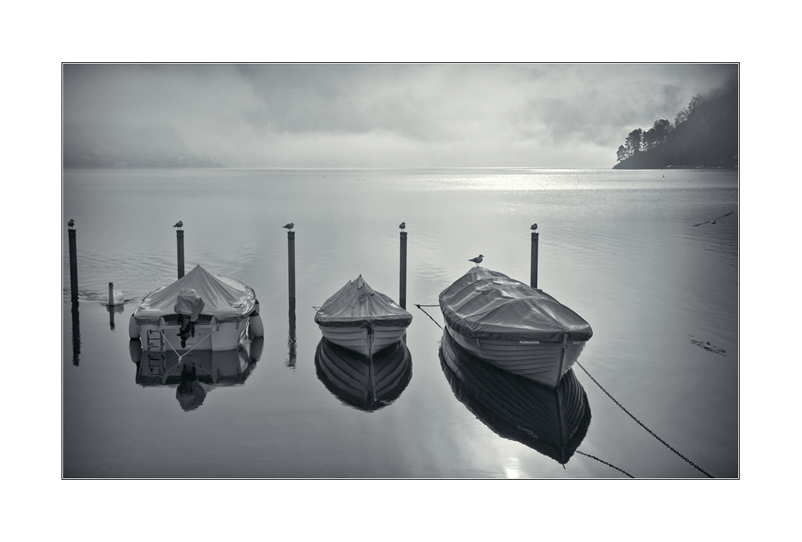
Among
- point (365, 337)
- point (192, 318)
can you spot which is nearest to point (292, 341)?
point (365, 337)

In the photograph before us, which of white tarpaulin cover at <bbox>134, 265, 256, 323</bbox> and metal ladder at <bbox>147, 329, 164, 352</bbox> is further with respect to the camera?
metal ladder at <bbox>147, 329, 164, 352</bbox>

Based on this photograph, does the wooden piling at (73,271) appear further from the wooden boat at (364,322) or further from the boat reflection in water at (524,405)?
the boat reflection in water at (524,405)

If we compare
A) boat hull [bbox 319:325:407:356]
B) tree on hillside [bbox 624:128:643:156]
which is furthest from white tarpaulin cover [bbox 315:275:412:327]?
tree on hillside [bbox 624:128:643:156]

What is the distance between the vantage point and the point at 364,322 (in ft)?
48.3

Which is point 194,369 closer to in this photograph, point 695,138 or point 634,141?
point 695,138

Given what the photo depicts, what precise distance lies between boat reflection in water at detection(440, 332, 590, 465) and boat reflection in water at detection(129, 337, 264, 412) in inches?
171

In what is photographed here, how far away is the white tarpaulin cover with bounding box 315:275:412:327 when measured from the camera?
14.8m

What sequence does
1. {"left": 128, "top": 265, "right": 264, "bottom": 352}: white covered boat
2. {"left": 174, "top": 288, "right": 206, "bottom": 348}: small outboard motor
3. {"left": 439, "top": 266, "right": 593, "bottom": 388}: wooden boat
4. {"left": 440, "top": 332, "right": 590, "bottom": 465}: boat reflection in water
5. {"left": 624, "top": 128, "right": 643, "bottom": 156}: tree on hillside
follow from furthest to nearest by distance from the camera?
1. {"left": 624, "top": 128, "right": 643, "bottom": 156}: tree on hillside
2. {"left": 128, "top": 265, "right": 264, "bottom": 352}: white covered boat
3. {"left": 174, "top": 288, "right": 206, "bottom": 348}: small outboard motor
4. {"left": 439, "top": 266, "right": 593, "bottom": 388}: wooden boat
5. {"left": 440, "top": 332, "right": 590, "bottom": 465}: boat reflection in water

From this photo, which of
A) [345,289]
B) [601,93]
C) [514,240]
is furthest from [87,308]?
[514,240]

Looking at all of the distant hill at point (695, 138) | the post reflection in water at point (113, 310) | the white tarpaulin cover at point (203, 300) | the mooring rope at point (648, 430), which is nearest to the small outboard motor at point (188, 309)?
the white tarpaulin cover at point (203, 300)

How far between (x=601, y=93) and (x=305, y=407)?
11.2m

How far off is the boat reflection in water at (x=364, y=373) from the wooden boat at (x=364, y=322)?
10.4 inches

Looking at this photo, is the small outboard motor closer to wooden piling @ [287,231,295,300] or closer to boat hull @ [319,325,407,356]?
boat hull @ [319,325,407,356]

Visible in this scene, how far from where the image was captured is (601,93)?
57.9ft
